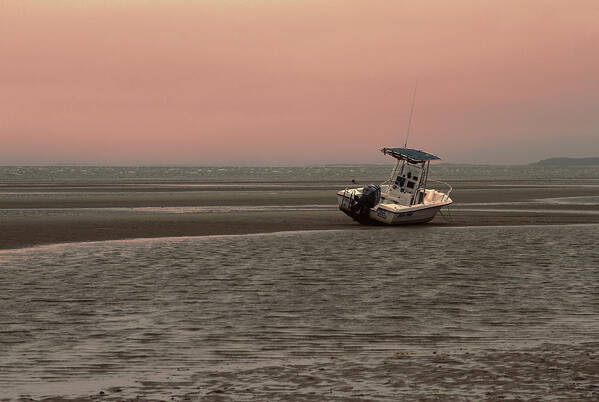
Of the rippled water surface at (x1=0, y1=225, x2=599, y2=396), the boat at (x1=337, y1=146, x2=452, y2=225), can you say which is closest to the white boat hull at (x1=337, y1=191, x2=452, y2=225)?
the boat at (x1=337, y1=146, x2=452, y2=225)

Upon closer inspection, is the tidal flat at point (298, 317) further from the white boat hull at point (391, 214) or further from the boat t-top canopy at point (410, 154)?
the boat t-top canopy at point (410, 154)

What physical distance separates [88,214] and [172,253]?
22.9 meters

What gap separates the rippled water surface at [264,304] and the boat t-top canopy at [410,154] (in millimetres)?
14032

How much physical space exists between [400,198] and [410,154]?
97.9 inches

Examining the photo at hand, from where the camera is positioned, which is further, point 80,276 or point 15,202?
point 15,202

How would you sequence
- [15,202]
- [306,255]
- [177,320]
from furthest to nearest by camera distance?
1. [15,202]
2. [306,255]
3. [177,320]

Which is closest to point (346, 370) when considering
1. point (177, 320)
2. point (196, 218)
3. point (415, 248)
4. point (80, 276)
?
point (177, 320)

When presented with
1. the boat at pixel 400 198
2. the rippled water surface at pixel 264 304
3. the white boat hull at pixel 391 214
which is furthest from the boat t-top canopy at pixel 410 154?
the rippled water surface at pixel 264 304

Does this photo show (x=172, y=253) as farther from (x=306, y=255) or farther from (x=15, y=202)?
(x=15, y=202)

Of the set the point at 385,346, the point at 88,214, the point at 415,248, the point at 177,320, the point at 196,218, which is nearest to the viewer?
the point at 385,346

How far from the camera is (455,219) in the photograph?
4578cm

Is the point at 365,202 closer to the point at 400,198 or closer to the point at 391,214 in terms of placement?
the point at 391,214

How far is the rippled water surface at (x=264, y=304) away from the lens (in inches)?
468

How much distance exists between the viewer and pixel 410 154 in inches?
1708
